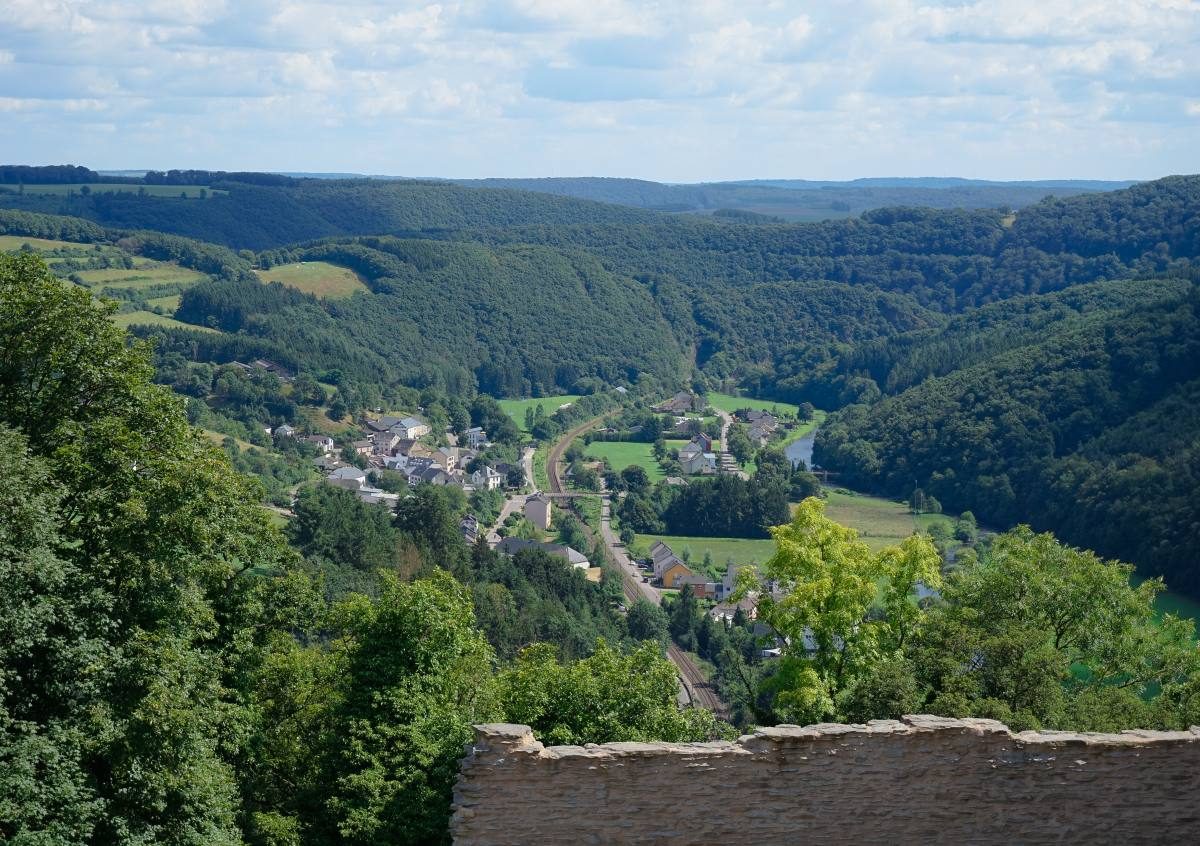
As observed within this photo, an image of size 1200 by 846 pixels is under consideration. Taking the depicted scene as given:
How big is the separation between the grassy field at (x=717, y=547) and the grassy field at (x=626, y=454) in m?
18.1

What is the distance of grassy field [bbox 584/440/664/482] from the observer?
126m

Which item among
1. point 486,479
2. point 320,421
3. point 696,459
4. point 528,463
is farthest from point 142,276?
point 696,459

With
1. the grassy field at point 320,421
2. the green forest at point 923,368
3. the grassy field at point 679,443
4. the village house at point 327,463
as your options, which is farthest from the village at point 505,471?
the green forest at point 923,368

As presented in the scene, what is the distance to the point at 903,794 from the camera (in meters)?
14.0

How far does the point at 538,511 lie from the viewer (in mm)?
104188

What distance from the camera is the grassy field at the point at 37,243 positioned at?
157 metres

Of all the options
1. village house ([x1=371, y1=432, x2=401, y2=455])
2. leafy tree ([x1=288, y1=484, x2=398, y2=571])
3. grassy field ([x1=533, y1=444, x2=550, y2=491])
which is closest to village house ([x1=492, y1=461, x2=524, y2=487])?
grassy field ([x1=533, y1=444, x2=550, y2=491])

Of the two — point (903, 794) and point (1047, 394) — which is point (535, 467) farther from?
point (903, 794)

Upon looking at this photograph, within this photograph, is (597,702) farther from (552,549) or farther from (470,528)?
(470,528)

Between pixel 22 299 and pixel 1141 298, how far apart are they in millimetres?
138874

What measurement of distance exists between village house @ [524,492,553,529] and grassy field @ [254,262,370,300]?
84.0 m

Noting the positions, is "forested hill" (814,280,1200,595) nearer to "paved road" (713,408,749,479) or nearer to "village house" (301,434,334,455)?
"paved road" (713,408,749,479)

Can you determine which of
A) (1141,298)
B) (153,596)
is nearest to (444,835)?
(153,596)

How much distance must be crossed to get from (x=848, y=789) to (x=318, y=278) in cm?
18181
